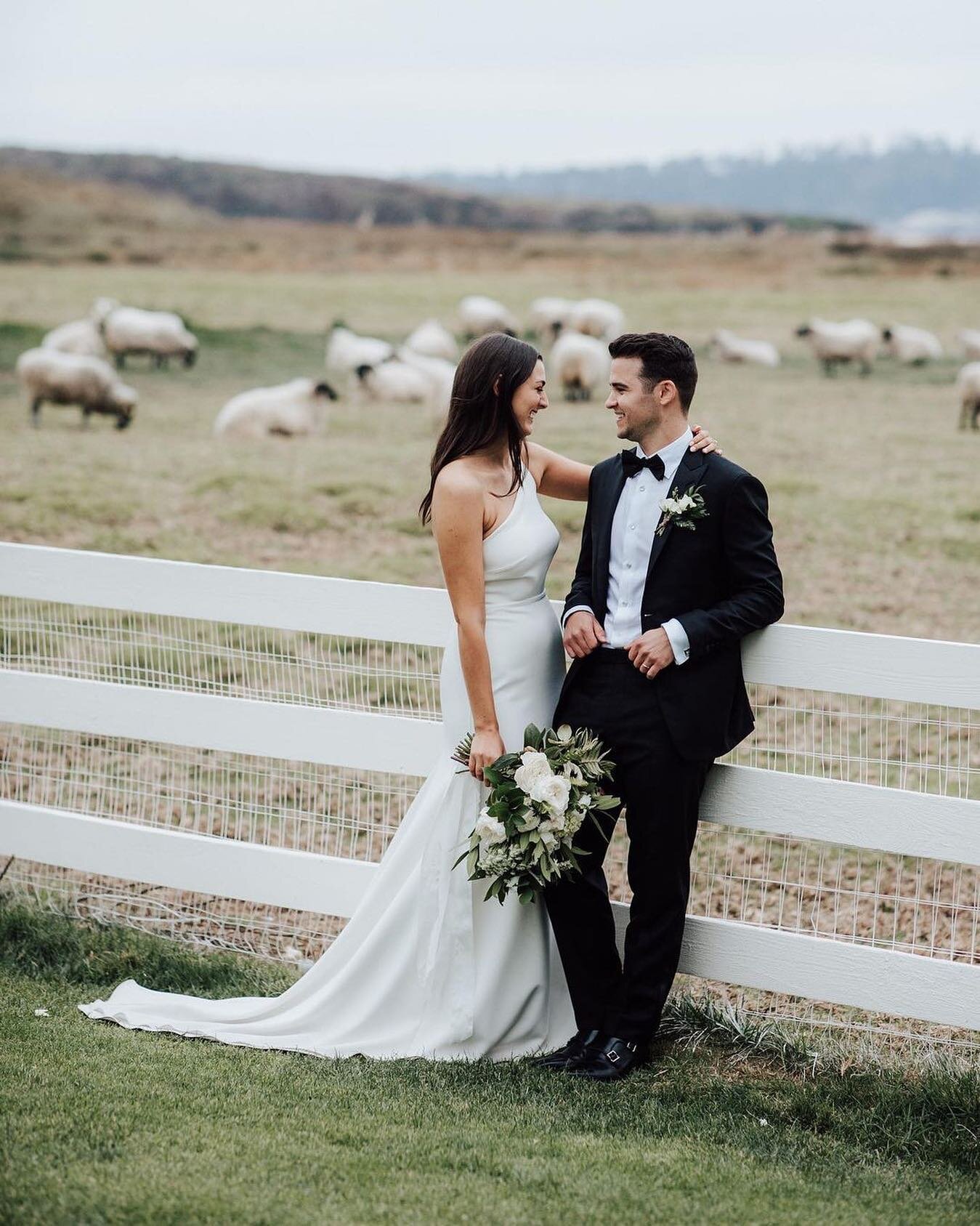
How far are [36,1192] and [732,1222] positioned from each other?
1.55m

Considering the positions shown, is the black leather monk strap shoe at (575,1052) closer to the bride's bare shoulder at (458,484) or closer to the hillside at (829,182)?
the bride's bare shoulder at (458,484)

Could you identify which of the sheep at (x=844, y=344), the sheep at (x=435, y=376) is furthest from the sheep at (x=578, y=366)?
the sheep at (x=844, y=344)

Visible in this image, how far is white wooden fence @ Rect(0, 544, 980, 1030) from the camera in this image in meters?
3.83

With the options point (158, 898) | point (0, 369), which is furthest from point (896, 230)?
point (158, 898)

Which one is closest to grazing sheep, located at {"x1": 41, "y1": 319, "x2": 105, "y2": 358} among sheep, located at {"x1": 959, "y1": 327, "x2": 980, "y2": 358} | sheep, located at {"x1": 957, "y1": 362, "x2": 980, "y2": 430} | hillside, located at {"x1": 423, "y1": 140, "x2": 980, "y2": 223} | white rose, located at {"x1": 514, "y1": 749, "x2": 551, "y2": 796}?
sheep, located at {"x1": 957, "y1": 362, "x2": 980, "y2": 430}

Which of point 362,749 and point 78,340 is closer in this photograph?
point 362,749

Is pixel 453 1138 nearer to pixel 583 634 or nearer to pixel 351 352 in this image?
pixel 583 634

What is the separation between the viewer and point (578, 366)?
20.6m

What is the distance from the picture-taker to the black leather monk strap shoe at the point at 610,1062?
389 cm

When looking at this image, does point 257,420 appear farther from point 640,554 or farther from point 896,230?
point 896,230

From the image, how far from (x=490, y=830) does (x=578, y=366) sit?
57.1 ft

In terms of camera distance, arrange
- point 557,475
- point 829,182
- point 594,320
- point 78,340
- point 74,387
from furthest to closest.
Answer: point 829,182, point 594,320, point 78,340, point 74,387, point 557,475

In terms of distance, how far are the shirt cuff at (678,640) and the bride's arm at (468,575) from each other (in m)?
0.54

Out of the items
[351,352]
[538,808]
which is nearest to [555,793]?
[538,808]
